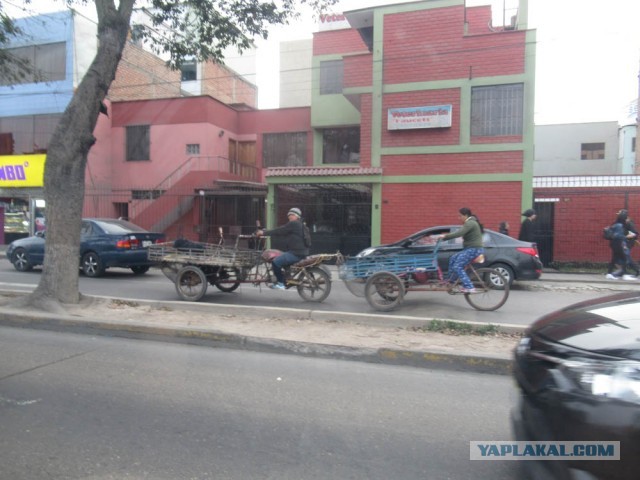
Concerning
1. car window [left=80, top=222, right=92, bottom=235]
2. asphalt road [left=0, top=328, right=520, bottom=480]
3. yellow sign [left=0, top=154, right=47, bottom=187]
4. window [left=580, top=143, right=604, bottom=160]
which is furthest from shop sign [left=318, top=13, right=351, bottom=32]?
asphalt road [left=0, top=328, right=520, bottom=480]

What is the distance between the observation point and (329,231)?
16.2m

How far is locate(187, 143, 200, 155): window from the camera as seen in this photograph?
70.0 ft

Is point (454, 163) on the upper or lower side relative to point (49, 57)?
lower

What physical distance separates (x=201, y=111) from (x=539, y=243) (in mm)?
14780

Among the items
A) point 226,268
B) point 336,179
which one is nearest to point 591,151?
point 336,179

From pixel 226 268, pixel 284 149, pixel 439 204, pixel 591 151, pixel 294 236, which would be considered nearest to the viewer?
pixel 294 236

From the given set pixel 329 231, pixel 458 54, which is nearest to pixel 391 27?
pixel 458 54

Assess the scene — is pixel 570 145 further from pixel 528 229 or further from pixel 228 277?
pixel 228 277

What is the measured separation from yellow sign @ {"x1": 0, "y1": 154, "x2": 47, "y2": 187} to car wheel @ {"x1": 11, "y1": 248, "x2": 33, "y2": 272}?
9044 millimetres

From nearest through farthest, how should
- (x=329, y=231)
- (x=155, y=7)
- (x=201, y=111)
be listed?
(x=155, y=7)
(x=329, y=231)
(x=201, y=111)

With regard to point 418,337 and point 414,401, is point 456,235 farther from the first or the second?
point 414,401

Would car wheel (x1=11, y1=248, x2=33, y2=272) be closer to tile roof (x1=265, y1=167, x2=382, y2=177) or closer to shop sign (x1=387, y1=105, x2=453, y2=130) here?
tile roof (x1=265, y1=167, x2=382, y2=177)

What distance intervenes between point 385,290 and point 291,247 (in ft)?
5.77

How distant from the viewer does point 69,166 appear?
724 centimetres
